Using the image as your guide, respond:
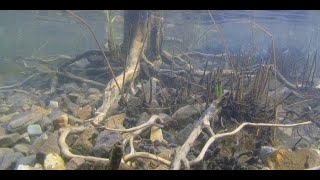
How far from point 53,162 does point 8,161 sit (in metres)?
0.68

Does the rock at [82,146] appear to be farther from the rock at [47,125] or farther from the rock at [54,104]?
the rock at [54,104]

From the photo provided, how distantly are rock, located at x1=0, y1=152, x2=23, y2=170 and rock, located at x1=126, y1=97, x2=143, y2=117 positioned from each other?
262cm

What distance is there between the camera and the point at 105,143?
13.6 ft

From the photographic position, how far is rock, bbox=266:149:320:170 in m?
4.04

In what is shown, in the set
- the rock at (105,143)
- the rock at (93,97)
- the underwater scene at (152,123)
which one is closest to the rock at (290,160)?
the underwater scene at (152,123)

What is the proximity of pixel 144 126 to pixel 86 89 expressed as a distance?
5.47 metres

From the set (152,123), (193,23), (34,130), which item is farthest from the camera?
(193,23)

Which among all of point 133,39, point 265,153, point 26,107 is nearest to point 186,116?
point 265,153

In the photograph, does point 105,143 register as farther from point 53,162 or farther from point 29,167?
point 29,167

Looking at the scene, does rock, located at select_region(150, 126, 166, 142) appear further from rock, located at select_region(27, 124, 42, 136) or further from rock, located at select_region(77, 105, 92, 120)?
rock, located at select_region(27, 124, 42, 136)

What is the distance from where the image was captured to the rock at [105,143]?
3.96 m

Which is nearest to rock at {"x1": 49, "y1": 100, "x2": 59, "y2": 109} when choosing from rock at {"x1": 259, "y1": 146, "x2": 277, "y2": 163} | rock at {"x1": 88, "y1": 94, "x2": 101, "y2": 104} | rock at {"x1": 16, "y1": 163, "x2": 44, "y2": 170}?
rock at {"x1": 88, "y1": 94, "x2": 101, "y2": 104}

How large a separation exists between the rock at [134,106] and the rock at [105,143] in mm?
1814
